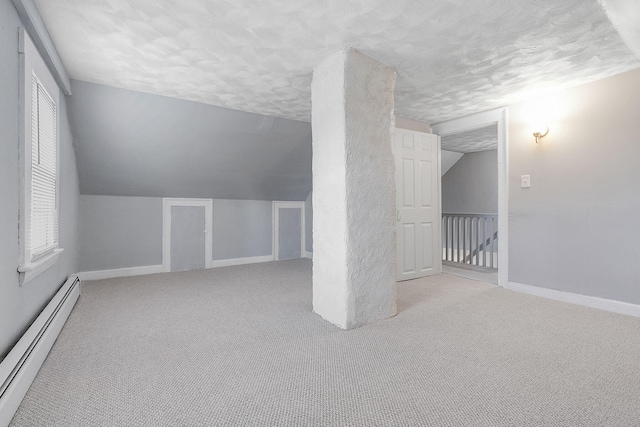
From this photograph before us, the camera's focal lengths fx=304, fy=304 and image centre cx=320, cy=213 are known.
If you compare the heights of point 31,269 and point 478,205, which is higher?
point 478,205

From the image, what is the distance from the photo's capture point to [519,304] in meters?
2.97

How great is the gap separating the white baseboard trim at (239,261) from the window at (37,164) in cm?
246

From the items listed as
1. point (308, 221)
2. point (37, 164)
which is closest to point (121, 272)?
point (37, 164)

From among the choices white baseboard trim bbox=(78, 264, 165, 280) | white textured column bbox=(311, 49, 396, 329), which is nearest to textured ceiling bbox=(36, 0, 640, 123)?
white textured column bbox=(311, 49, 396, 329)

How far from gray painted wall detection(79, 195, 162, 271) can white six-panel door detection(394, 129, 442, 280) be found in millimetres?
3551

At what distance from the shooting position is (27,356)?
1.60m

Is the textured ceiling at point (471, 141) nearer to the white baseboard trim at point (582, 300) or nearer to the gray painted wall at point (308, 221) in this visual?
the white baseboard trim at point (582, 300)

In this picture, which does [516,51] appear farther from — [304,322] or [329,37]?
[304,322]

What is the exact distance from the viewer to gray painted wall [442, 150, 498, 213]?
6.48 meters

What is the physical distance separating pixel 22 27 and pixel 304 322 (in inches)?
105

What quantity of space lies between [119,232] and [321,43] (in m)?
3.82

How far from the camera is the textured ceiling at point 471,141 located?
497cm

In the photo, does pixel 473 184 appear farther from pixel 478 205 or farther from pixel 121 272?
pixel 121 272

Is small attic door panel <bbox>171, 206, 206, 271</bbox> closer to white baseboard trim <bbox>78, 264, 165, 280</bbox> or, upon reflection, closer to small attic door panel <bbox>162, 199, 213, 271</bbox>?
small attic door panel <bbox>162, 199, 213, 271</bbox>
